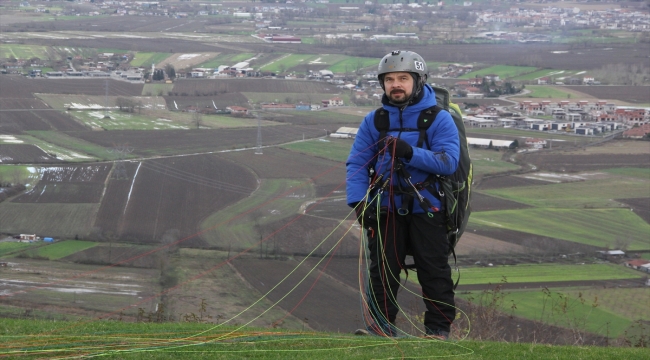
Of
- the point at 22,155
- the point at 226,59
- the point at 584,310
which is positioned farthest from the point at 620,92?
the point at 584,310

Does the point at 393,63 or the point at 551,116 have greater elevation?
the point at 393,63

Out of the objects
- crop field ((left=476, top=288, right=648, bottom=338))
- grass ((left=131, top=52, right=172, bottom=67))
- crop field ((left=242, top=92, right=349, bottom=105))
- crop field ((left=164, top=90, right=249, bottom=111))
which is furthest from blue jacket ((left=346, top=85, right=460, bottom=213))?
grass ((left=131, top=52, right=172, bottom=67))

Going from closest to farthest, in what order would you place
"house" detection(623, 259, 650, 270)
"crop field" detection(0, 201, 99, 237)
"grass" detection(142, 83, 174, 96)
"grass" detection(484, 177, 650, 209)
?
"house" detection(623, 259, 650, 270), "crop field" detection(0, 201, 99, 237), "grass" detection(484, 177, 650, 209), "grass" detection(142, 83, 174, 96)

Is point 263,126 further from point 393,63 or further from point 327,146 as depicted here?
point 393,63

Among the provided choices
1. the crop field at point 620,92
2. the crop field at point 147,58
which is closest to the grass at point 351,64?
the crop field at point 147,58

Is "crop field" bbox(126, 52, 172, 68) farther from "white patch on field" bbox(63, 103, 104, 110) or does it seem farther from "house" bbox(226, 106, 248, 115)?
"house" bbox(226, 106, 248, 115)

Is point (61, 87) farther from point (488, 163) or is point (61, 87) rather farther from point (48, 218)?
point (48, 218)

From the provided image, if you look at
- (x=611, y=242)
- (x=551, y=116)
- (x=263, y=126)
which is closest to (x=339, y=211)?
(x=611, y=242)

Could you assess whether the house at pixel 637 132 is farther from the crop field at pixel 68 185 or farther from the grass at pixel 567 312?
the grass at pixel 567 312
